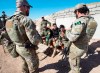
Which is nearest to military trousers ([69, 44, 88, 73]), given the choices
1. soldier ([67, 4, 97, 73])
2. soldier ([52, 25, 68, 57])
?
soldier ([67, 4, 97, 73])

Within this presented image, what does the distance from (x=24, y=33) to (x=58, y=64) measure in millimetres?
2619

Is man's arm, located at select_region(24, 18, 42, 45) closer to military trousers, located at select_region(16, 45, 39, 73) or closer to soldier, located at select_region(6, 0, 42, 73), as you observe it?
soldier, located at select_region(6, 0, 42, 73)

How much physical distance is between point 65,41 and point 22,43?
3394 mm

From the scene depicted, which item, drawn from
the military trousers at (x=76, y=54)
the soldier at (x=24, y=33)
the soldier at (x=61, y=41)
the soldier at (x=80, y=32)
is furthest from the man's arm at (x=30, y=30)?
the soldier at (x=61, y=41)

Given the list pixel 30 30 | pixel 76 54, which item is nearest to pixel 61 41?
pixel 76 54

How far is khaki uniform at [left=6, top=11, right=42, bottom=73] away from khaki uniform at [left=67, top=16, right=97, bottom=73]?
821 mm

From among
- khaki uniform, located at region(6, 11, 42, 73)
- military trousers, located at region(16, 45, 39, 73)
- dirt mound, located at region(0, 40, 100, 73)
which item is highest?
khaki uniform, located at region(6, 11, 42, 73)

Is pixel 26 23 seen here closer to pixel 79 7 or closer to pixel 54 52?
pixel 79 7

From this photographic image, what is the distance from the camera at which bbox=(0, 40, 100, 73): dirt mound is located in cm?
603

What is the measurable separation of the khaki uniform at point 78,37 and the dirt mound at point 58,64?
99cm

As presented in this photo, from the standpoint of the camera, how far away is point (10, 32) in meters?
4.82

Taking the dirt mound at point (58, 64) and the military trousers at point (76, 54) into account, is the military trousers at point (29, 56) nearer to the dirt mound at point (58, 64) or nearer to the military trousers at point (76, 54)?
the military trousers at point (76, 54)

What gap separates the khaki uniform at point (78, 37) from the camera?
4504 mm

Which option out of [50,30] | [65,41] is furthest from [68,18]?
[65,41]
